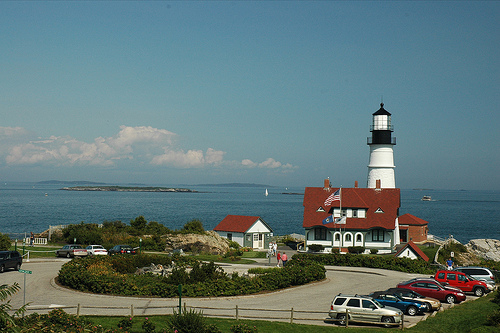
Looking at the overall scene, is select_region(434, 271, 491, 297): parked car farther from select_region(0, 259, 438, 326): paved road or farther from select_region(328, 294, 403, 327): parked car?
select_region(328, 294, 403, 327): parked car

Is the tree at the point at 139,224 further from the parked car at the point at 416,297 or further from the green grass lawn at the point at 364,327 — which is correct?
the parked car at the point at 416,297

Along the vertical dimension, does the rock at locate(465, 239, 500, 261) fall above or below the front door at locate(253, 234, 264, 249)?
below

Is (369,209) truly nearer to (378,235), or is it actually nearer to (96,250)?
(378,235)

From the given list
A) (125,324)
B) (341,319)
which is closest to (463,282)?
(341,319)

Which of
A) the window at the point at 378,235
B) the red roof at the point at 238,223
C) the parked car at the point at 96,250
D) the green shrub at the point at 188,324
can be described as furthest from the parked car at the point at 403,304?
the red roof at the point at 238,223

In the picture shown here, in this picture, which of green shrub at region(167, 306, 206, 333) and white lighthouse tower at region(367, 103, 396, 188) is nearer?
green shrub at region(167, 306, 206, 333)

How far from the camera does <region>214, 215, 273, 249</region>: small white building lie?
58344 mm

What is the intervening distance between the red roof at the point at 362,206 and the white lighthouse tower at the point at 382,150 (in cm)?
259

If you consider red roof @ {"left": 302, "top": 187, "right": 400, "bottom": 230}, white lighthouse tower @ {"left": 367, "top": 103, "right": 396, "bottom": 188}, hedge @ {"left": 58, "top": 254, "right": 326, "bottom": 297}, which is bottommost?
hedge @ {"left": 58, "top": 254, "right": 326, "bottom": 297}

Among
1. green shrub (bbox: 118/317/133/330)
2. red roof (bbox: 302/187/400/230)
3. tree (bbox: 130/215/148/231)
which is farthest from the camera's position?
tree (bbox: 130/215/148/231)

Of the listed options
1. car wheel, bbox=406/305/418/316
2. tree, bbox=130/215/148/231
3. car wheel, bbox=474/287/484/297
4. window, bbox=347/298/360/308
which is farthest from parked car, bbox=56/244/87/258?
car wheel, bbox=474/287/484/297

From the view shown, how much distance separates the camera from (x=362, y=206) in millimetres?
56594

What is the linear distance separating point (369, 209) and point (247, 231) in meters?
15.4

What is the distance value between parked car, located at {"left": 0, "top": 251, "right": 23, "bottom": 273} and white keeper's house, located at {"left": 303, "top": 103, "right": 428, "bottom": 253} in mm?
30417
